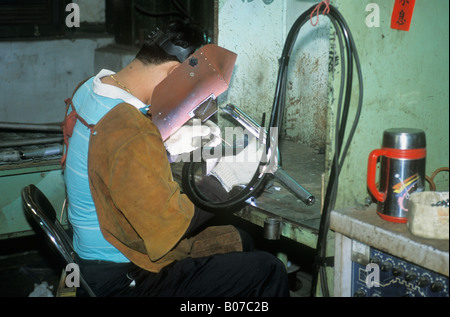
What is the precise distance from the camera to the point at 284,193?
74.7 inches

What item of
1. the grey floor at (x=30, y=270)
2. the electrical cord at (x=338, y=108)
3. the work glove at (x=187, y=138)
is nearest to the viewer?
the electrical cord at (x=338, y=108)

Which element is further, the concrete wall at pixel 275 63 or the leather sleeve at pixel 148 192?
the concrete wall at pixel 275 63

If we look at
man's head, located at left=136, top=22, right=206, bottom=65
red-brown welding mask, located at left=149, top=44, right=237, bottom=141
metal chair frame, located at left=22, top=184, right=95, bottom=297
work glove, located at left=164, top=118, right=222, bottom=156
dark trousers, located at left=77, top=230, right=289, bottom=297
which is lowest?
dark trousers, located at left=77, top=230, right=289, bottom=297

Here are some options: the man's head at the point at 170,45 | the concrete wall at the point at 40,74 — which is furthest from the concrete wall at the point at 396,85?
the concrete wall at the point at 40,74

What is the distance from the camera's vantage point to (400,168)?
1.24 m

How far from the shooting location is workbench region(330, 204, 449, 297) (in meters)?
1.13

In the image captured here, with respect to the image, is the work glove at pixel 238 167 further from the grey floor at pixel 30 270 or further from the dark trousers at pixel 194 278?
the grey floor at pixel 30 270

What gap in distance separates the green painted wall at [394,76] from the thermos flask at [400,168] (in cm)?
13

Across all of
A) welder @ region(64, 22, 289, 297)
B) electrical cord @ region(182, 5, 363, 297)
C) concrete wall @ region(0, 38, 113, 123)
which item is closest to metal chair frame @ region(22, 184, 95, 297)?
welder @ region(64, 22, 289, 297)

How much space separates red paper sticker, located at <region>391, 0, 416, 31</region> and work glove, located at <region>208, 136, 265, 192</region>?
2.00 ft

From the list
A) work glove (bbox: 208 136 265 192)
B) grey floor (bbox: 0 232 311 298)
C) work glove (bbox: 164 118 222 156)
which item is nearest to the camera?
work glove (bbox: 208 136 265 192)

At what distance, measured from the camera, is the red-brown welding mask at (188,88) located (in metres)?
1.63

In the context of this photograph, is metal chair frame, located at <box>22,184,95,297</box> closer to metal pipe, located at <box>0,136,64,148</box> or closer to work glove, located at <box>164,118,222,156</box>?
work glove, located at <box>164,118,222,156</box>

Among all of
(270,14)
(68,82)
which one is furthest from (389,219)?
(68,82)
